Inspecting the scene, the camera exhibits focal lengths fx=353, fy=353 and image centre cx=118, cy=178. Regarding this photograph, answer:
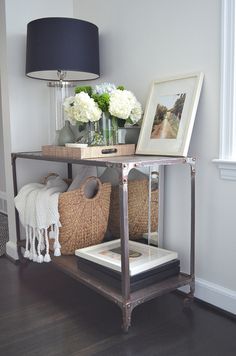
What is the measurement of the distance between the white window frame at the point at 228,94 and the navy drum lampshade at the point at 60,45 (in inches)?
31.1

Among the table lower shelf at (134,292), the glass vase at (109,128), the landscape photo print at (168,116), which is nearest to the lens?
the table lower shelf at (134,292)

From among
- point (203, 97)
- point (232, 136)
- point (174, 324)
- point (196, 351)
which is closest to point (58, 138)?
point (203, 97)

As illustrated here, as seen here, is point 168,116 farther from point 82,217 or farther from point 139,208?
point 82,217

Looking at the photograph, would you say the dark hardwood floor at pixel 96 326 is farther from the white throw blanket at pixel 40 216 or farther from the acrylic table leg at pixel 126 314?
the white throw blanket at pixel 40 216

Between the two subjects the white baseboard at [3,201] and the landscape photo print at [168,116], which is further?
the white baseboard at [3,201]

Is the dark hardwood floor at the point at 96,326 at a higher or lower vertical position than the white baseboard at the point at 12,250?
lower

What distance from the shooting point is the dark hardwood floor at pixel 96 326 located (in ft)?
4.53

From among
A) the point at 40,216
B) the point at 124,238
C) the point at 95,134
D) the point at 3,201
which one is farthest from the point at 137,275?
the point at 3,201

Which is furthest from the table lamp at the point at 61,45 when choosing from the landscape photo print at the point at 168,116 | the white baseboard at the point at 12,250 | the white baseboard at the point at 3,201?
the white baseboard at the point at 3,201

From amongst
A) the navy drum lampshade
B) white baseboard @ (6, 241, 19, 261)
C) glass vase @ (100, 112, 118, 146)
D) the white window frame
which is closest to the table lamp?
the navy drum lampshade

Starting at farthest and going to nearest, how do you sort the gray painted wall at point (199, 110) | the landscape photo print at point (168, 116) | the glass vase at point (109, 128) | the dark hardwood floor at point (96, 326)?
the glass vase at point (109, 128), the landscape photo print at point (168, 116), the gray painted wall at point (199, 110), the dark hardwood floor at point (96, 326)

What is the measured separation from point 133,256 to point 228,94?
857 mm

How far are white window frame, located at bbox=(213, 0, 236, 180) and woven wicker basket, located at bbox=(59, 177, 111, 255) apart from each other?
678 mm

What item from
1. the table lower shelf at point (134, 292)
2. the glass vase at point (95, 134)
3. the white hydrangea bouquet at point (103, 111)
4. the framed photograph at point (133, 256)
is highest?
the white hydrangea bouquet at point (103, 111)
